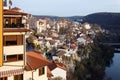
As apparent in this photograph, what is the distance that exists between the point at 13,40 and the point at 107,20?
14056cm

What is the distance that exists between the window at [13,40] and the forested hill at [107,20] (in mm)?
120239

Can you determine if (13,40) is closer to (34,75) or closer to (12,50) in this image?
(12,50)

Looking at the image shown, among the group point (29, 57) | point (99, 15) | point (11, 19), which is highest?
point (11, 19)

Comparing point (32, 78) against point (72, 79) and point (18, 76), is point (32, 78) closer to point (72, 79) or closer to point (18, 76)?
point (18, 76)

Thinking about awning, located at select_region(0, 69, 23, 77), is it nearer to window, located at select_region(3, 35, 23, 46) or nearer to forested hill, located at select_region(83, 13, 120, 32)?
window, located at select_region(3, 35, 23, 46)

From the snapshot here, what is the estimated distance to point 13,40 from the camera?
7078mm

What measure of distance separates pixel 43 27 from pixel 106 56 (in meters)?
36.8

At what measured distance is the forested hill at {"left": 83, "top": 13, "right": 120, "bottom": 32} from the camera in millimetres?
132675

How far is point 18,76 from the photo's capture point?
7.53m

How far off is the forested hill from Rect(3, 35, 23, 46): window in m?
120

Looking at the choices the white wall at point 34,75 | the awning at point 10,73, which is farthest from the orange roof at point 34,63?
the awning at point 10,73

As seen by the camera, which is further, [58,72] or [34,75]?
[58,72]

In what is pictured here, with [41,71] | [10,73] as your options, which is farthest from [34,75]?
[10,73]

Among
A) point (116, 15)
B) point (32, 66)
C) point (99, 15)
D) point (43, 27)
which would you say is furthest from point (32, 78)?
point (99, 15)
